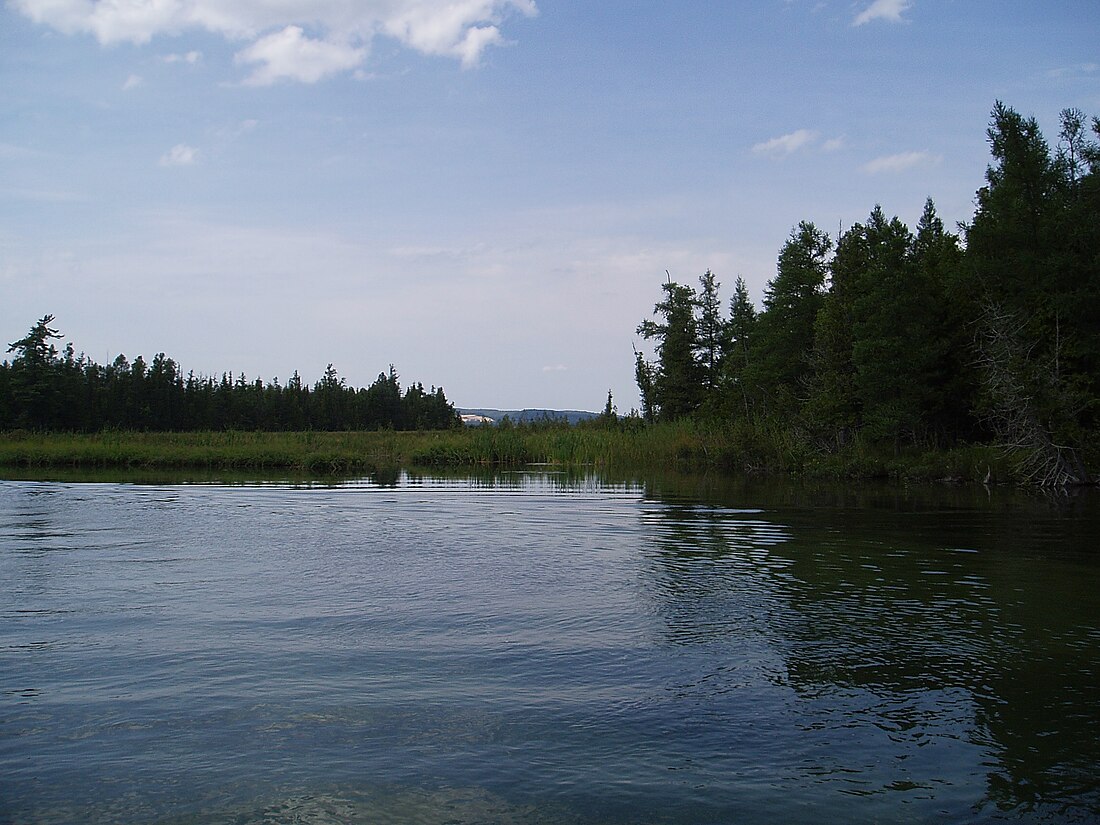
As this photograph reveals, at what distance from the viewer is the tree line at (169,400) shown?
6575cm

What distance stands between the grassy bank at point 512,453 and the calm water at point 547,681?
1962 centimetres

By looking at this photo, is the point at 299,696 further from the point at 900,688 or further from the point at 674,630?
the point at 900,688

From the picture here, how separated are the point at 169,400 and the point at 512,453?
50.9 m

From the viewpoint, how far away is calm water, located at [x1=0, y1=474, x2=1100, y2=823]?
432 centimetres

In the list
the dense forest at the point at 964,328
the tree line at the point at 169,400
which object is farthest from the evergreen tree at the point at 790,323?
the tree line at the point at 169,400

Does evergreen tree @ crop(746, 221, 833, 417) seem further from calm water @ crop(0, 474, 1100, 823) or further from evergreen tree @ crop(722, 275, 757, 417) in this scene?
calm water @ crop(0, 474, 1100, 823)

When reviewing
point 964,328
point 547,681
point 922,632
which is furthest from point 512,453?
point 547,681

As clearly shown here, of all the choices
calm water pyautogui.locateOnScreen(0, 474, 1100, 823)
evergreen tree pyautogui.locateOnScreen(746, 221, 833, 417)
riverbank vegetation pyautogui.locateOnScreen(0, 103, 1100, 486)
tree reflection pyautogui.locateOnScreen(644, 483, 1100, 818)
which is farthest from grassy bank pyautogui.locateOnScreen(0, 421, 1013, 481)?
calm water pyautogui.locateOnScreen(0, 474, 1100, 823)

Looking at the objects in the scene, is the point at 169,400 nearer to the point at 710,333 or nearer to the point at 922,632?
the point at 710,333

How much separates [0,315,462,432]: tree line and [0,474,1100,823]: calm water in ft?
140

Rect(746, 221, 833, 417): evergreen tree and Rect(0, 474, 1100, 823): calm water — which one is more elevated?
Rect(746, 221, 833, 417): evergreen tree

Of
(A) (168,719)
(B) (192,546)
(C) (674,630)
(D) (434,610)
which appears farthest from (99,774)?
(B) (192,546)

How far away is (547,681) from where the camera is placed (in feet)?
20.2

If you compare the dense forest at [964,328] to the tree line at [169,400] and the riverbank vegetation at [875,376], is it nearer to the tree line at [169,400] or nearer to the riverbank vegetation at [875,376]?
the riverbank vegetation at [875,376]
